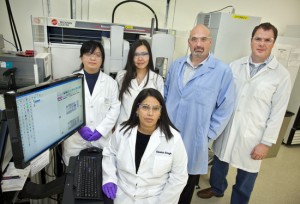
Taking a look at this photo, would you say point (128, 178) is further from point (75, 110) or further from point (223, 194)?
point (223, 194)

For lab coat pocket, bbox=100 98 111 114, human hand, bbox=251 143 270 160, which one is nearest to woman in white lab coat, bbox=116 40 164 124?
lab coat pocket, bbox=100 98 111 114

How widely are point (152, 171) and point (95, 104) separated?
69 cm

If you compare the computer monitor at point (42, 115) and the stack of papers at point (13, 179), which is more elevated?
the computer monitor at point (42, 115)

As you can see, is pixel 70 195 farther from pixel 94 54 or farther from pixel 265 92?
pixel 265 92

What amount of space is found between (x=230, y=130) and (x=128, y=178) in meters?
0.98

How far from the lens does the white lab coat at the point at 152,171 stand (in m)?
1.27

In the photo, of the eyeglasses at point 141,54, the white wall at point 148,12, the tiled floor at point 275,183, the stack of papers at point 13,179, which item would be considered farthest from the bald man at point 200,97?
the white wall at point 148,12

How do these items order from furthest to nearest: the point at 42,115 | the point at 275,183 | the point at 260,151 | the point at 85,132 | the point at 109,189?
the point at 275,183 < the point at 260,151 < the point at 85,132 < the point at 109,189 < the point at 42,115

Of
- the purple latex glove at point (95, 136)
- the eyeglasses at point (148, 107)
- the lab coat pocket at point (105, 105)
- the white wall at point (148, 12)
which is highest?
the white wall at point (148, 12)

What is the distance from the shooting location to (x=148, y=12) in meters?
2.82

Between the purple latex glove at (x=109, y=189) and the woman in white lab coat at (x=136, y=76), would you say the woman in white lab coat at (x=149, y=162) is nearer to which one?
the purple latex glove at (x=109, y=189)

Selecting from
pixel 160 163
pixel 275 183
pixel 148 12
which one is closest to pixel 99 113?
pixel 160 163

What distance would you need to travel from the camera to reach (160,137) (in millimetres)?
1297

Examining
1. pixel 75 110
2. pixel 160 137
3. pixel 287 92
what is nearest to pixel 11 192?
pixel 75 110
